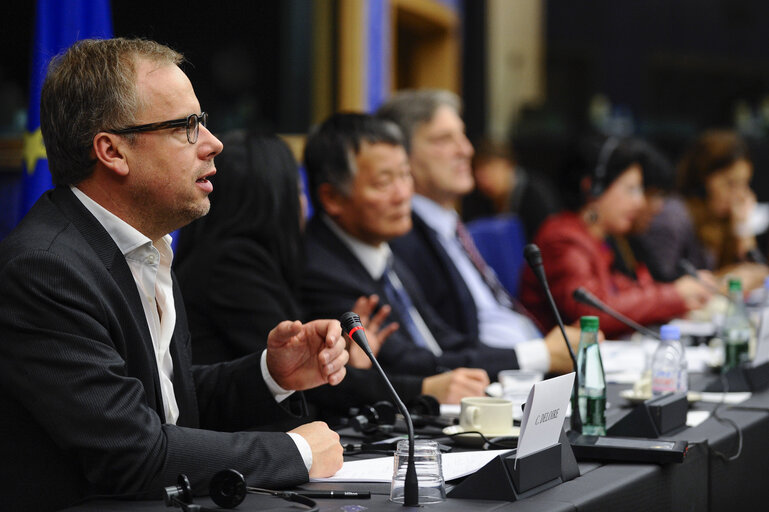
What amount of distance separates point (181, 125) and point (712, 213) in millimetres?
3993

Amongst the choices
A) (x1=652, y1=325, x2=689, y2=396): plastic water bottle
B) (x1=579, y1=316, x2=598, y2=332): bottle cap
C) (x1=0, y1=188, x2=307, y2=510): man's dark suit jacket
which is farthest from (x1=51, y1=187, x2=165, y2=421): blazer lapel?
(x1=652, y1=325, x2=689, y2=396): plastic water bottle

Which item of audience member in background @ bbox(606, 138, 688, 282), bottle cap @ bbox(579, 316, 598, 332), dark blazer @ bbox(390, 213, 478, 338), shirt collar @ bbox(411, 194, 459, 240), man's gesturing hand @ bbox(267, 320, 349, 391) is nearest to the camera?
man's gesturing hand @ bbox(267, 320, 349, 391)

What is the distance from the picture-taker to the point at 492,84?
309 inches

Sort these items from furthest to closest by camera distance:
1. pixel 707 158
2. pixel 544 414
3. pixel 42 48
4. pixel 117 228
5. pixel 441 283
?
pixel 707 158
pixel 441 283
pixel 42 48
pixel 117 228
pixel 544 414

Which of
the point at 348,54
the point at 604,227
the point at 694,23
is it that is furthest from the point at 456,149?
the point at 694,23

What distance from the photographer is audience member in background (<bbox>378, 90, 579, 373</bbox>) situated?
324 centimetres

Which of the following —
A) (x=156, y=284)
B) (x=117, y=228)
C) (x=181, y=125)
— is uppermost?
(x=181, y=125)

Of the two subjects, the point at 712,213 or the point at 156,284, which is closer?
the point at 156,284

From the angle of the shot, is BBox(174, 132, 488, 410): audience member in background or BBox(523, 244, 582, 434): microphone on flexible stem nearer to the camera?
BBox(523, 244, 582, 434): microphone on flexible stem

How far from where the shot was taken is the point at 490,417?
6.00 feet

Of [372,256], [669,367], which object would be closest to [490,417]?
[669,367]

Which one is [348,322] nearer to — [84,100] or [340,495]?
[340,495]

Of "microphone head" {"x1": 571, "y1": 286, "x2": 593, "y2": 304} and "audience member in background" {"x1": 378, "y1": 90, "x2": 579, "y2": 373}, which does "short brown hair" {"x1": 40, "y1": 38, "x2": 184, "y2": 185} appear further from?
"audience member in background" {"x1": 378, "y1": 90, "x2": 579, "y2": 373}

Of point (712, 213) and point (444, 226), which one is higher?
point (444, 226)
